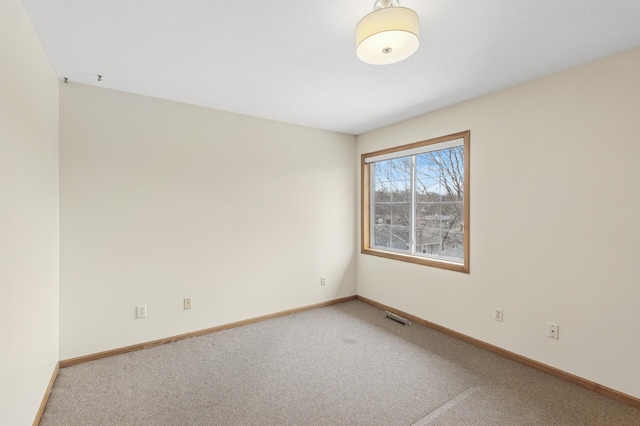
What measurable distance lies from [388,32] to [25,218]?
2167 mm

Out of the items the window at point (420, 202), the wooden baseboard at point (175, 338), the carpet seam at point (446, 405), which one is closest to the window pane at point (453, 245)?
the window at point (420, 202)

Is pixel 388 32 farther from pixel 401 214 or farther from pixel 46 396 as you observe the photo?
pixel 46 396

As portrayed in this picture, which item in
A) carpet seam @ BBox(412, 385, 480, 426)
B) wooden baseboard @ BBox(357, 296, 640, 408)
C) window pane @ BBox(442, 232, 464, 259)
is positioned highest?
window pane @ BBox(442, 232, 464, 259)

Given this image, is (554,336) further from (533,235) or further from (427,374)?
(427,374)

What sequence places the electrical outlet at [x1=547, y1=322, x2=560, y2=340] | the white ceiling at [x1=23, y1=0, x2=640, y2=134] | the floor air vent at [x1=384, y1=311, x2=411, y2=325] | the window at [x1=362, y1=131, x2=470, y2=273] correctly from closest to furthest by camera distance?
the white ceiling at [x1=23, y1=0, x2=640, y2=134] < the electrical outlet at [x1=547, y1=322, x2=560, y2=340] < the window at [x1=362, y1=131, x2=470, y2=273] < the floor air vent at [x1=384, y1=311, x2=411, y2=325]

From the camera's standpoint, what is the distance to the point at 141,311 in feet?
9.15

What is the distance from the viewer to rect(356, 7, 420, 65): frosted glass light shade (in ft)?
4.77

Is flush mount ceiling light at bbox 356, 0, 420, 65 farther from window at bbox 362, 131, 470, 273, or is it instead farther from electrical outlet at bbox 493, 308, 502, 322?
electrical outlet at bbox 493, 308, 502, 322

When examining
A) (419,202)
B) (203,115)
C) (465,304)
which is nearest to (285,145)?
(203,115)

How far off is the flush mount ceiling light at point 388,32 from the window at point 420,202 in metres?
1.72

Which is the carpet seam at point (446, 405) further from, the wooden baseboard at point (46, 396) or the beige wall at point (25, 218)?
the wooden baseboard at point (46, 396)

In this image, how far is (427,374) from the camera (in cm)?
238

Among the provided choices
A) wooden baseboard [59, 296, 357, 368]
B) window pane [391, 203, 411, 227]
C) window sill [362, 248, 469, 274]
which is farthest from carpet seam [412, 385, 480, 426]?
wooden baseboard [59, 296, 357, 368]

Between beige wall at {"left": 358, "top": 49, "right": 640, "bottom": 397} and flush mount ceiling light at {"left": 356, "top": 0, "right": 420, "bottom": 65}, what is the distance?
1575 mm
